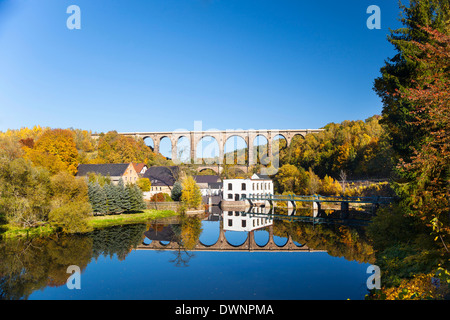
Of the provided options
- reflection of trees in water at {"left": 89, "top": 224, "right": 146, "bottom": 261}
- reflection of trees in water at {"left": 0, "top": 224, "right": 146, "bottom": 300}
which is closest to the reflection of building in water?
reflection of trees in water at {"left": 89, "top": 224, "right": 146, "bottom": 261}

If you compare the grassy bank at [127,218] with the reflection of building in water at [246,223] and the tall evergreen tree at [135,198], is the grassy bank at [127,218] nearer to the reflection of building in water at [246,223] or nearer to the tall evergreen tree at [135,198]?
the tall evergreen tree at [135,198]

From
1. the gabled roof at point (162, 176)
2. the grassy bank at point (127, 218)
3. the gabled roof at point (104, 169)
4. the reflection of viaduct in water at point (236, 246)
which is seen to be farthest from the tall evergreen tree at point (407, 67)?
the gabled roof at point (104, 169)

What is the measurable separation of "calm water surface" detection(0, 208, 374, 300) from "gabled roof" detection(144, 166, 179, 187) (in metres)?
23.2

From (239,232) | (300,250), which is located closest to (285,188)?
(239,232)

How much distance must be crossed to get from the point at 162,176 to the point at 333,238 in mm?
33278

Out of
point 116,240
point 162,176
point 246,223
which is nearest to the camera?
→ point 116,240

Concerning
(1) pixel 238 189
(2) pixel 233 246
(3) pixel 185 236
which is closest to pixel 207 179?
(1) pixel 238 189

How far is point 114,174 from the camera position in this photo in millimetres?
46969

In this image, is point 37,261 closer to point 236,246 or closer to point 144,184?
point 236,246

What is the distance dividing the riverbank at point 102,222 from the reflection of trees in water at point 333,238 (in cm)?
1294

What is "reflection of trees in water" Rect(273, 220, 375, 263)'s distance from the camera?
17.5m

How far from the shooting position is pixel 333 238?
71.9ft

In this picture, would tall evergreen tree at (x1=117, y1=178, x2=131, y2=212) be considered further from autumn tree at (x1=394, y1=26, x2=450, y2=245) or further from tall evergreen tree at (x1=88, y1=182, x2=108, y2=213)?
autumn tree at (x1=394, y1=26, x2=450, y2=245)

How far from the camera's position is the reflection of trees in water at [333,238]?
17534 millimetres
